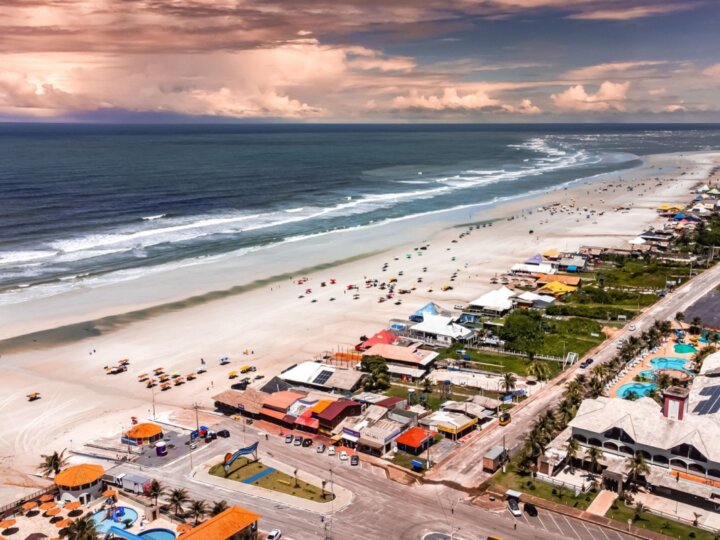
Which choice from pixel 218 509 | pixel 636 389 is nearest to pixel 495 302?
pixel 636 389

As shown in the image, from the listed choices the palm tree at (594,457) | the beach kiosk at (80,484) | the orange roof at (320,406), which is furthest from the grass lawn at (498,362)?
the beach kiosk at (80,484)

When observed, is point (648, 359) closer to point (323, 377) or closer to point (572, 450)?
point (572, 450)

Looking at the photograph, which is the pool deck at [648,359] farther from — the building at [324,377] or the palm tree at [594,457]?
the building at [324,377]

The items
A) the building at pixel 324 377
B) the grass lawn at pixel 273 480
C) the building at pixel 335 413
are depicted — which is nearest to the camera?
the grass lawn at pixel 273 480

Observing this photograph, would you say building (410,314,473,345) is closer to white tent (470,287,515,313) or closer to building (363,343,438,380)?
building (363,343,438,380)

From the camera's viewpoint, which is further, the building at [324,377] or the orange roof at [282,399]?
the building at [324,377]

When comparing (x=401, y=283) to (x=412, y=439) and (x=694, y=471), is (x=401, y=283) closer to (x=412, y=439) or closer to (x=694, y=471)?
(x=412, y=439)
